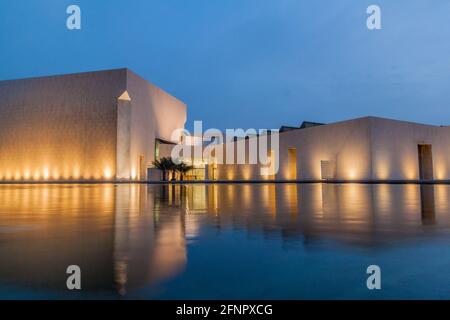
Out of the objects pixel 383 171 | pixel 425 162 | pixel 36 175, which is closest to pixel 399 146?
pixel 383 171

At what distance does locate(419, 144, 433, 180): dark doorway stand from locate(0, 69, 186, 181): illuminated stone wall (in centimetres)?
2329

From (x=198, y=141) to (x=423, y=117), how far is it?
213 ft

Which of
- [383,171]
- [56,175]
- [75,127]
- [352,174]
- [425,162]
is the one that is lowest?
[352,174]

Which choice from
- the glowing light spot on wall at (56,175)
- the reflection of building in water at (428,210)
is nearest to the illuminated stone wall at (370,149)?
the reflection of building in water at (428,210)

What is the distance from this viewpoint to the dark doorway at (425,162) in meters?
22.6

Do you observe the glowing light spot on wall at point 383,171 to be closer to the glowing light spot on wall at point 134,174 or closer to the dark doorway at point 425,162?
the dark doorway at point 425,162

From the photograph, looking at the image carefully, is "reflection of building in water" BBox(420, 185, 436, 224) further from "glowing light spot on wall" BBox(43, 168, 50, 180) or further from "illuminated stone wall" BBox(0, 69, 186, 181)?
"glowing light spot on wall" BBox(43, 168, 50, 180)

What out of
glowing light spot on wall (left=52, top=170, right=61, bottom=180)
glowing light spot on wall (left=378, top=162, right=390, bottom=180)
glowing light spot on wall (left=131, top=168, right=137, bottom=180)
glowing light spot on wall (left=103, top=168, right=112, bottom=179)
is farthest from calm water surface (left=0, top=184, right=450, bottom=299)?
glowing light spot on wall (left=52, top=170, right=61, bottom=180)

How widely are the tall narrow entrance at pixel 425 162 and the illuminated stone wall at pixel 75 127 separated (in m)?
23.3

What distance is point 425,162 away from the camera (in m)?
23.0

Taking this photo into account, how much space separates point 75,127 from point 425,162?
1135 inches

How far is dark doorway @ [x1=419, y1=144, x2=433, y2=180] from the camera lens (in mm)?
22562

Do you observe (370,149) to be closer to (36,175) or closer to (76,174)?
(76,174)

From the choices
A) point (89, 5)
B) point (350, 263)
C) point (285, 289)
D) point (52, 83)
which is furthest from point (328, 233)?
point (89, 5)
